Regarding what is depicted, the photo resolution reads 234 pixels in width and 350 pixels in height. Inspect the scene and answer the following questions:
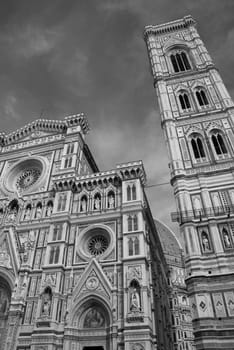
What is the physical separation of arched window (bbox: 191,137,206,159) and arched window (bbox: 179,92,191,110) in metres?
4.79

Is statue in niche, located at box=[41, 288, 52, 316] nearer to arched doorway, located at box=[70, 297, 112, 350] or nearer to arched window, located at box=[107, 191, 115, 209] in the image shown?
arched doorway, located at box=[70, 297, 112, 350]

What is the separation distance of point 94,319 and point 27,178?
17.1 meters

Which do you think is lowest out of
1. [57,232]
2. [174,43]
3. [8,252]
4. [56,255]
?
[56,255]

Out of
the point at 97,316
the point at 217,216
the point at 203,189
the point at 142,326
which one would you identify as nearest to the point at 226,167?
the point at 203,189

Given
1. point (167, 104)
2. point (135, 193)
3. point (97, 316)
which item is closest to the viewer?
point (97, 316)

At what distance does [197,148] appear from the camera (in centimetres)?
2406

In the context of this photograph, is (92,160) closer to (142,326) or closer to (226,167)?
(226,167)

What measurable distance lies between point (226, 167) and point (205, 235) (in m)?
6.20

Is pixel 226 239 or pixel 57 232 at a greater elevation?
pixel 57 232

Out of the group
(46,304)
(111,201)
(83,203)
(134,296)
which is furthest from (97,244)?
(46,304)

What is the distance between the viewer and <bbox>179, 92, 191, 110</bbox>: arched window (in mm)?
27828

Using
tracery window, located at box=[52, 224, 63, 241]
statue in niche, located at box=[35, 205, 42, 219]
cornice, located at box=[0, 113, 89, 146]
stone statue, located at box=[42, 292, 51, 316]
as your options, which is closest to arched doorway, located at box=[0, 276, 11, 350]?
stone statue, located at box=[42, 292, 51, 316]

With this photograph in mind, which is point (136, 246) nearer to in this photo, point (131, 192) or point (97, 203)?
point (131, 192)

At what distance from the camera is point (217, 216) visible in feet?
63.3
